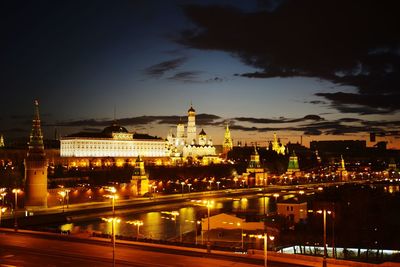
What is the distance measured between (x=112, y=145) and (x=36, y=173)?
8621cm

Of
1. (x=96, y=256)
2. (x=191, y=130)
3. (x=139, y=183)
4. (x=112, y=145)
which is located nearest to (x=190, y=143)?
(x=191, y=130)

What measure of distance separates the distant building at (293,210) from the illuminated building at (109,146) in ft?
262

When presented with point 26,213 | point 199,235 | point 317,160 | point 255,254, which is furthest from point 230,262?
point 317,160

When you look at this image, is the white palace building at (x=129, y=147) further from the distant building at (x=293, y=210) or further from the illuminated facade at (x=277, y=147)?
the distant building at (x=293, y=210)

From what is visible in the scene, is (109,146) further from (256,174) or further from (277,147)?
(277,147)

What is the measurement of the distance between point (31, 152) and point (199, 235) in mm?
22329

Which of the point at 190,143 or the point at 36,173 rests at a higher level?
the point at 190,143

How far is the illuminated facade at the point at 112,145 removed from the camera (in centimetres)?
13538

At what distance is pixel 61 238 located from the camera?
3030 cm

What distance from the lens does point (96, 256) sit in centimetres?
2475

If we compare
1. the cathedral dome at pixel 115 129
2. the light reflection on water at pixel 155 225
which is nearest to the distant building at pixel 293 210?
the light reflection on water at pixel 155 225

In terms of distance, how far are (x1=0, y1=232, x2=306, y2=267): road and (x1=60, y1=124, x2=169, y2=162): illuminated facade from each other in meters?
102

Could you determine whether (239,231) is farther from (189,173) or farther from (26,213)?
(189,173)

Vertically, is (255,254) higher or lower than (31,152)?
lower
